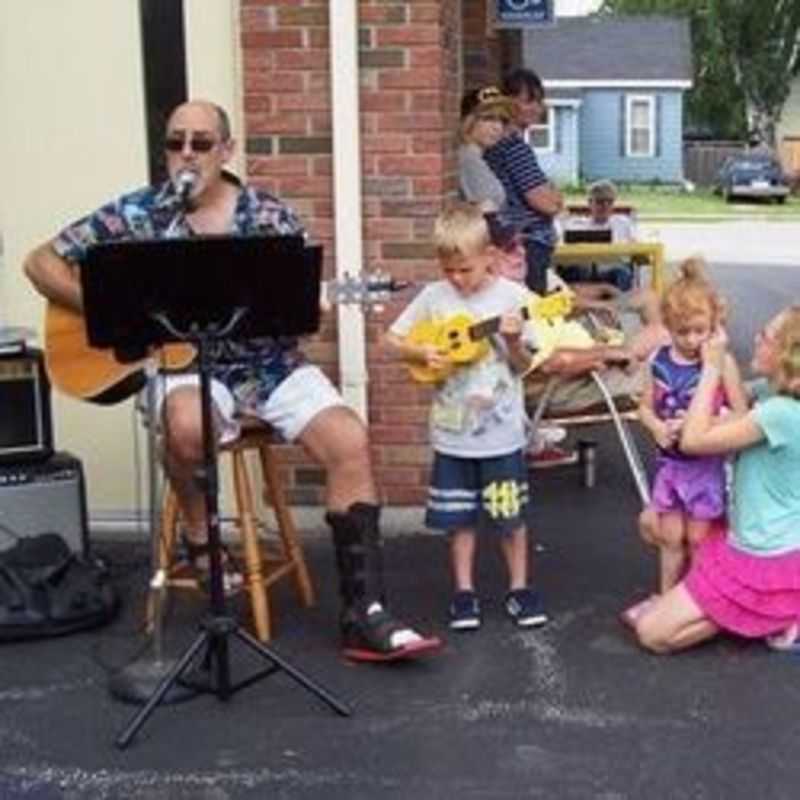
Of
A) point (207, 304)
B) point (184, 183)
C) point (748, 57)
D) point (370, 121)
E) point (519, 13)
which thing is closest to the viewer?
point (207, 304)

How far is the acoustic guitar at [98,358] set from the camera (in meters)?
5.35

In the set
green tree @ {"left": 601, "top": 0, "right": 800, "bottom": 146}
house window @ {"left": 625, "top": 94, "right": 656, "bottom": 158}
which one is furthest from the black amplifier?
green tree @ {"left": 601, "top": 0, "right": 800, "bottom": 146}

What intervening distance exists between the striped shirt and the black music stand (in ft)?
9.70

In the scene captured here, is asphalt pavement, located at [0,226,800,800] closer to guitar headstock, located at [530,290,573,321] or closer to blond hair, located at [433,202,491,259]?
guitar headstock, located at [530,290,573,321]

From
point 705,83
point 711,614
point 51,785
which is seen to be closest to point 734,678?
point 711,614

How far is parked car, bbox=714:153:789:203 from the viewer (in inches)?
1602

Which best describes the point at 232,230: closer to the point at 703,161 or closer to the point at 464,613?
the point at 464,613

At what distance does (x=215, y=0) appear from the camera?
257 inches

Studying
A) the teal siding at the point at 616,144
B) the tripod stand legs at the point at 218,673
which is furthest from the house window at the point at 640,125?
the tripod stand legs at the point at 218,673

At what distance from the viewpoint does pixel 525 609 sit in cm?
572

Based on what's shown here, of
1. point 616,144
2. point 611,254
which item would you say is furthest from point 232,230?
point 616,144

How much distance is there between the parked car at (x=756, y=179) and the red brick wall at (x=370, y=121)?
35.2 metres

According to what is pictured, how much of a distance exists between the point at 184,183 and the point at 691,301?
5.17 feet

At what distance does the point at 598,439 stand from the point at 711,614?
133 inches
